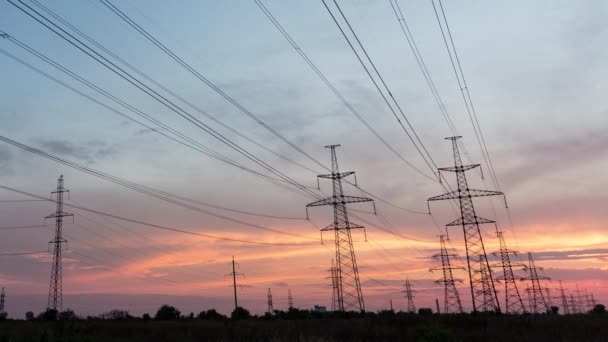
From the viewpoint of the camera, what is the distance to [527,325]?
59.7 meters

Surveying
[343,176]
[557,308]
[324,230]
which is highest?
[343,176]

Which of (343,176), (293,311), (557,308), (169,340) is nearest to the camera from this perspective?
(169,340)

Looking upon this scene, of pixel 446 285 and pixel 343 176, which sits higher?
pixel 343 176

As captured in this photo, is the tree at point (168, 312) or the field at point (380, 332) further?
the tree at point (168, 312)

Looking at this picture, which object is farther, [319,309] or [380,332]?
[319,309]

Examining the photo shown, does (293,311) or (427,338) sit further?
(293,311)

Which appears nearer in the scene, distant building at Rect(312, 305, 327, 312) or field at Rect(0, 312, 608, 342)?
field at Rect(0, 312, 608, 342)

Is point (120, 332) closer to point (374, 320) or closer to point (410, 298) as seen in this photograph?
point (374, 320)

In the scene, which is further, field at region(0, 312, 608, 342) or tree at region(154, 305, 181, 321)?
tree at region(154, 305, 181, 321)

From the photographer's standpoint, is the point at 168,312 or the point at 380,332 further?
the point at 168,312

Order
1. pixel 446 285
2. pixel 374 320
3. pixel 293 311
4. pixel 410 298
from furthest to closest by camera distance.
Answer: pixel 293 311, pixel 410 298, pixel 446 285, pixel 374 320

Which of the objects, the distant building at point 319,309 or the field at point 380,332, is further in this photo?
the distant building at point 319,309

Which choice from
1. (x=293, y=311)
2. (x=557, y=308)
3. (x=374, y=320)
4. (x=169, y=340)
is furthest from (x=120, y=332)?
(x=557, y=308)

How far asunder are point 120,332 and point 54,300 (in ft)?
25.5
